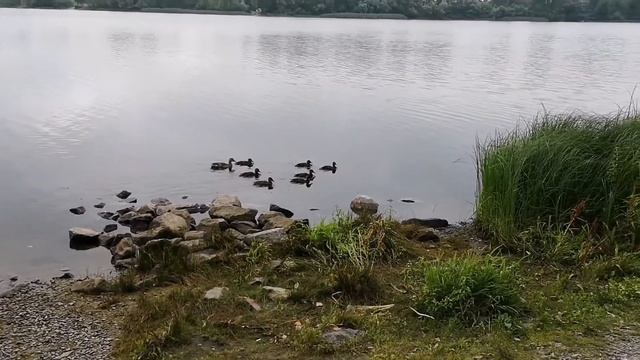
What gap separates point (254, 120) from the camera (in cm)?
2428

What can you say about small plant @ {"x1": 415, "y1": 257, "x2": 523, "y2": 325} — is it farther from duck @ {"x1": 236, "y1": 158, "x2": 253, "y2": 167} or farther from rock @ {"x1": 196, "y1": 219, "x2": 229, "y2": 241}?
duck @ {"x1": 236, "y1": 158, "x2": 253, "y2": 167}

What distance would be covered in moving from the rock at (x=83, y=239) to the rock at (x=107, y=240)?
5 centimetres

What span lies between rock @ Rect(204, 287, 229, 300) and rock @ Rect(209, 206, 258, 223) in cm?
514

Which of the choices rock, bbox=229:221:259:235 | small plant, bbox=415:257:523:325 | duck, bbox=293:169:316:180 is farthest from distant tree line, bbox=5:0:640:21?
small plant, bbox=415:257:523:325

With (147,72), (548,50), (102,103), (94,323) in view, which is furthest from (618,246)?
→ (548,50)

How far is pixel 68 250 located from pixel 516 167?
7335mm

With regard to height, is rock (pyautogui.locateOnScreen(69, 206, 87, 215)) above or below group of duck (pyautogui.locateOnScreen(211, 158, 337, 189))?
below

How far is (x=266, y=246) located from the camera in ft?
28.1

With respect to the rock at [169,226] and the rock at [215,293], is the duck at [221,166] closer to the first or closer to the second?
the rock at [169,226]

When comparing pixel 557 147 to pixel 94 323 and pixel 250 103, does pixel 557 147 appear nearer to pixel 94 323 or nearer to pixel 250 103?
pixel 94 323

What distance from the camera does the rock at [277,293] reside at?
668cm

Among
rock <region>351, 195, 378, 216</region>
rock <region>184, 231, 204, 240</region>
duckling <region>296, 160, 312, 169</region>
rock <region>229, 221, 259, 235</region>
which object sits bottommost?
duckling <region>296, 160, 312, 169</region>

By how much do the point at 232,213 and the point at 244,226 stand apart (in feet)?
2.36

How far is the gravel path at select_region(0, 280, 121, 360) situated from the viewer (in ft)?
19.6
